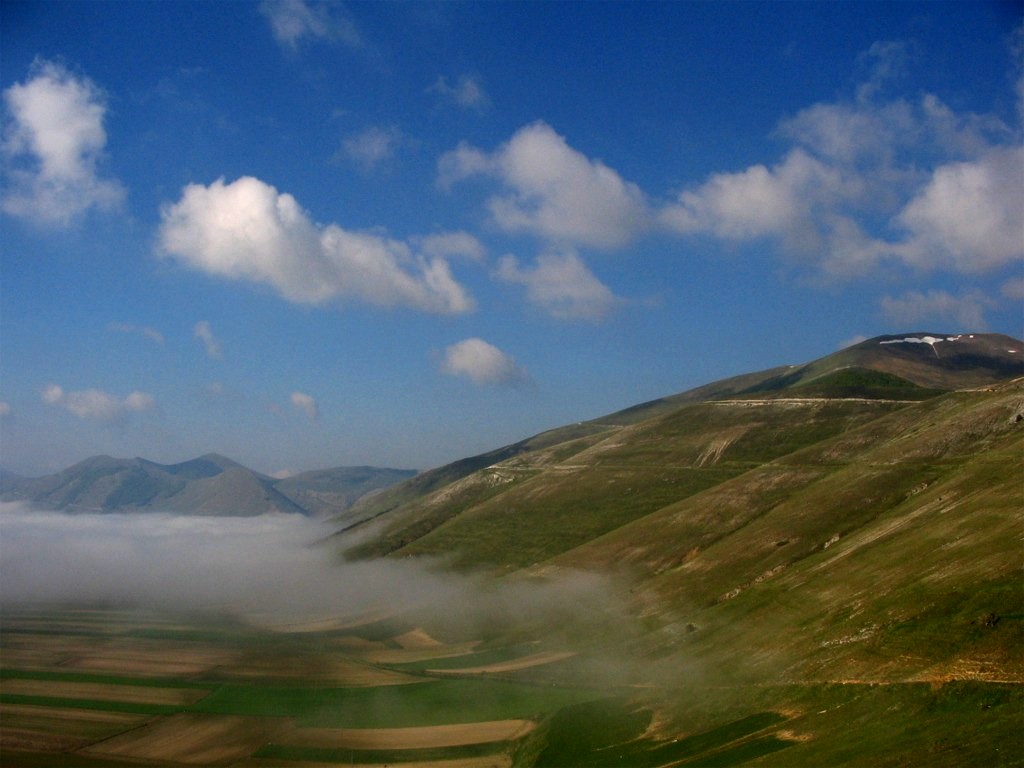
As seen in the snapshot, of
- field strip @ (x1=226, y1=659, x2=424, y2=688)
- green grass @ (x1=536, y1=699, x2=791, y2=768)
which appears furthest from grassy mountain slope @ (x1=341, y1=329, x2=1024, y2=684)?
field strip @ (x1=226, y1=659, x2=424, y2=688)

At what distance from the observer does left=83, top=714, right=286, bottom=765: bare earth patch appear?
250 ft

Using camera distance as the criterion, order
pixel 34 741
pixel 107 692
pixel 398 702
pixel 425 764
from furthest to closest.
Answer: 1. pixel 107 692
2. pixel 398 702
3. pixel 34 741
4. pixel 425 764

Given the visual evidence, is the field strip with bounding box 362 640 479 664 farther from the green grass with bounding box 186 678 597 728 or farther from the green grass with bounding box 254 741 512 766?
the green grass with bounding box 254 741 512 766

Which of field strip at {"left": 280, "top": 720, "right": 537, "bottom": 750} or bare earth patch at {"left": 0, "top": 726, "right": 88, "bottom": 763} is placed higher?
bare earth patch at {"left": 0, "top": 726, "right": 88, "bottom": 763}

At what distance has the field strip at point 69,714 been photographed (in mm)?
89750

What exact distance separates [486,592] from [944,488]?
305 feet

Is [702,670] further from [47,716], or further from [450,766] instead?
[47,716]

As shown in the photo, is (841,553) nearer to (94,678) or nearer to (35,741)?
(35,741)

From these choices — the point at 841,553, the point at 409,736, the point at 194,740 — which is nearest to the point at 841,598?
the point at 841,553

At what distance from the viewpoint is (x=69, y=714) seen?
92.4 meters

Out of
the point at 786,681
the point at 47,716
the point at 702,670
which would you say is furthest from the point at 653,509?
the point at 47,716

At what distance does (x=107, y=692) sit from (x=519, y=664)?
190 ft

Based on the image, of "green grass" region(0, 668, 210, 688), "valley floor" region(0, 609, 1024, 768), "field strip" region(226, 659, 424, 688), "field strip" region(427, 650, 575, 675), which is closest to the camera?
"valley floor" region(0, 609, 1024, 768)

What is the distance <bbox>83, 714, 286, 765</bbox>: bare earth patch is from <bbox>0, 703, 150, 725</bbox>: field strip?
4.33 meters
